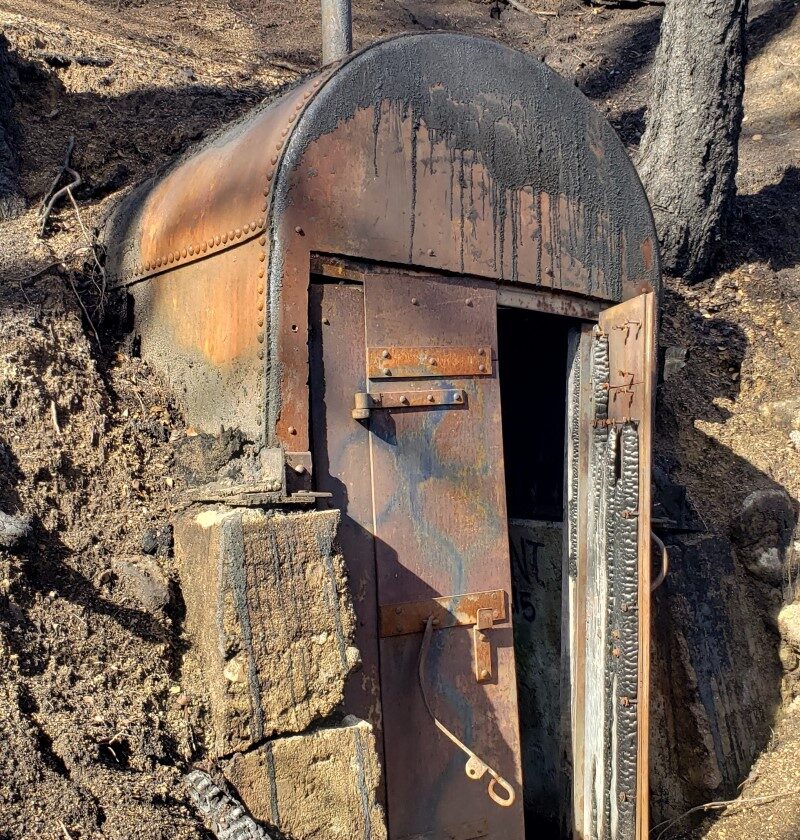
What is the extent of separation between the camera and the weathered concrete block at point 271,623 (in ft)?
9.37

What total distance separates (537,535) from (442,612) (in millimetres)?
1664

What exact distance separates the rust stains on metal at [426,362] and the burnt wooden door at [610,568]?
787 mm

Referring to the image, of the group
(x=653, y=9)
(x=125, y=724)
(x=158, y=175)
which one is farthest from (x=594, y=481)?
(x=653, y=9)

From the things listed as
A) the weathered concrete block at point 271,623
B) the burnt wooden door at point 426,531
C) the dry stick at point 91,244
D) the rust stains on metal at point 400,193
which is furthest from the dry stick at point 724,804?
the dry stick at point 91,244

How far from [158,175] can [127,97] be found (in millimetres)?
2600

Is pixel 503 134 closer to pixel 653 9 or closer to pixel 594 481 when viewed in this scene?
→ pixel 594 481

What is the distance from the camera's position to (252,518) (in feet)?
9.59

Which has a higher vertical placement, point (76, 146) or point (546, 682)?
point (76, 146)

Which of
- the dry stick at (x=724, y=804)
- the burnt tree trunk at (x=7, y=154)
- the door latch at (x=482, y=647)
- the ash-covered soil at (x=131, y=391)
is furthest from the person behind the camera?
the burnt tree trunk at (x=7, y=154)

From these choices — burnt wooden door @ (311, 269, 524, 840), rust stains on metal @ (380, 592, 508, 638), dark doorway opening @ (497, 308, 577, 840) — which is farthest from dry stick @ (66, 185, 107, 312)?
rust stains on metal @ (380, 592, 508, 638)

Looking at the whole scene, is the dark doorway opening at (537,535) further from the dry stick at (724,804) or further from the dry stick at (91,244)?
the dry stick at (91,244)

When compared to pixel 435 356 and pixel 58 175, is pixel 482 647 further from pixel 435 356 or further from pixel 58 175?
pixel 58 175

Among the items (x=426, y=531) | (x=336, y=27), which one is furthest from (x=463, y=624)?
(x=336, y=27)

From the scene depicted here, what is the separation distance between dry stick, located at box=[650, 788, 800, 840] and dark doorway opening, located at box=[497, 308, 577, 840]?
544mm
